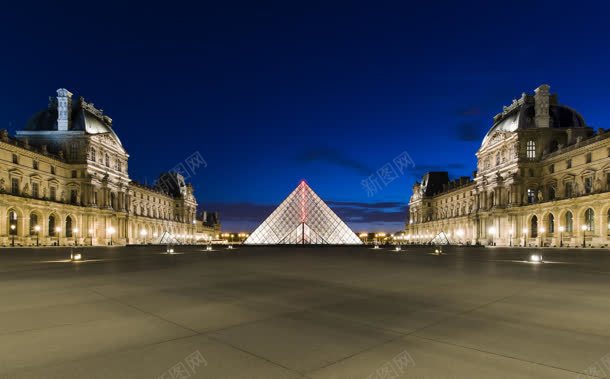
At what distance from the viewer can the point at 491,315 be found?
5.49m

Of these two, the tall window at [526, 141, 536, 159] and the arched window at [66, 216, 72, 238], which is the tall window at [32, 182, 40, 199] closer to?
the arched window at [66, 216, 72, 238]

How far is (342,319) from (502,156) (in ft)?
206

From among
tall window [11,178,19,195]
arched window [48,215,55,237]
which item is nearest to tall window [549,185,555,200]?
arched window [48,215,55,237]

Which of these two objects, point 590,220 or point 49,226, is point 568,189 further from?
point 49,226

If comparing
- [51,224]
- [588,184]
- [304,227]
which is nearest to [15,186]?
[51,224]

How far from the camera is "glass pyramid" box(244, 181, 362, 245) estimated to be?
52.9 m

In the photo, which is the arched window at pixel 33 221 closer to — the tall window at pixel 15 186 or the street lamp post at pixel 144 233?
the tall window at pixel 15 186

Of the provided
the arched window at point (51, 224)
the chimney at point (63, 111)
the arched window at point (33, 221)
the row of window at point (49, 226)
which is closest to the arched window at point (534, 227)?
the row of window at point (49, 226)

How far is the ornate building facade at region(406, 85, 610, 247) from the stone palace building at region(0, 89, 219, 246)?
5746 cm

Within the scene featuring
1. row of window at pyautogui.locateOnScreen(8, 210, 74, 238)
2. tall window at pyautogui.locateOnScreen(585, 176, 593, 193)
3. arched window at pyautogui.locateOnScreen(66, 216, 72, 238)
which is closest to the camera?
row of window at pyautogui.locateOnScreen(8, 210, 74, 238)

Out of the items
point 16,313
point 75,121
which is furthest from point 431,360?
point 75,121

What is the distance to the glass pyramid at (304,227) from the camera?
5294cm

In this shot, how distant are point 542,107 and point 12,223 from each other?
69721 mm

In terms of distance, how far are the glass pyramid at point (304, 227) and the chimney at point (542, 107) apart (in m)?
31.6
